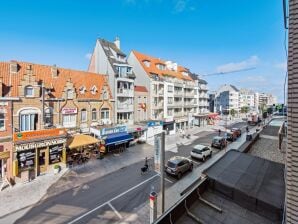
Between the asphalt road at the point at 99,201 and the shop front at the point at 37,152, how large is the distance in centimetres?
523

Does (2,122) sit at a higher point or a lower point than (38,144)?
higher

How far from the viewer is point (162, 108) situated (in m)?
40.7

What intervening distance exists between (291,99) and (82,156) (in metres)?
22.5

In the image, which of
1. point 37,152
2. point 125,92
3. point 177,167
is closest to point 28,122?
point 37,152

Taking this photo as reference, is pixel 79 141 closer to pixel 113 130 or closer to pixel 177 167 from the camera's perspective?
pixel 113 130

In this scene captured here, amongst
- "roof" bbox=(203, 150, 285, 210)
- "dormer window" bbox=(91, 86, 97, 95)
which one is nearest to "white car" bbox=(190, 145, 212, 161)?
"roof" bbox=(203, 150, 285, 210)

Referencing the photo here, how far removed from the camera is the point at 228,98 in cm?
9894

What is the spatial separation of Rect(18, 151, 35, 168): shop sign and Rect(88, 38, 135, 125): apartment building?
13.1 meters

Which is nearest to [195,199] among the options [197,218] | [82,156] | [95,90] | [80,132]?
[197,218]

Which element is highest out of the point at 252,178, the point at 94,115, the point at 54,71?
the point at 54,71

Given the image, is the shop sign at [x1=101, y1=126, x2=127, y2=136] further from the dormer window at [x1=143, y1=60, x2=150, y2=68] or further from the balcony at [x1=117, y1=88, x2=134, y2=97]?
the dormer window at [x1=143, y1=60, x2=150, y2=68]

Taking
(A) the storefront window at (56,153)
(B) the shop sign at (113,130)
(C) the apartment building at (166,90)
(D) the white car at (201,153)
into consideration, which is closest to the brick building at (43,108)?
(A) the storefront window at (56,153)

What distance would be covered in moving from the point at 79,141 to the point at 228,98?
302 feet

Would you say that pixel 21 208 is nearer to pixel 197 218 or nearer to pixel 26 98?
pixel 26 98
